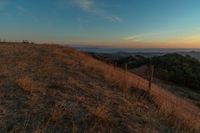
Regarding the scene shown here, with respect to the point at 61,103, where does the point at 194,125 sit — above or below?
below

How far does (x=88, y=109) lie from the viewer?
25.5 ft

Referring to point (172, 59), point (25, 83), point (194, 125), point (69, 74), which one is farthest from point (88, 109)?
point (172, 59)

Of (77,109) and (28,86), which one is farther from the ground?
(28,86)

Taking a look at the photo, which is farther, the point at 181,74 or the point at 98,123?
the point at 181,74

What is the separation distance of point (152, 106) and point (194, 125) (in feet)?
5.75

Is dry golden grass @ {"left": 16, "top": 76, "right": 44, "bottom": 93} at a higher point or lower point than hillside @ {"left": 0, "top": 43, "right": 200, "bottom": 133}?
higher

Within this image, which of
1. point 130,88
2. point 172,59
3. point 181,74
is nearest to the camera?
point 130,88

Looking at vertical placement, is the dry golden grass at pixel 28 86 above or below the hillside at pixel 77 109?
above

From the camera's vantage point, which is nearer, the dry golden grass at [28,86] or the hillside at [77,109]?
the hillside at [77,109]

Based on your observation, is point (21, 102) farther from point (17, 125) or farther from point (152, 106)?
point (152, 106)

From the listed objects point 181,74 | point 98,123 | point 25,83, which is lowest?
point 181,74

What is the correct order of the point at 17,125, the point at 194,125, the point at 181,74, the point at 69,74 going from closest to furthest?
the point at 17,125 → the point at 194,125 → the point at 69,74 → the point at 181,74

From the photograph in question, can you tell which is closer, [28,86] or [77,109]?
[77,109]

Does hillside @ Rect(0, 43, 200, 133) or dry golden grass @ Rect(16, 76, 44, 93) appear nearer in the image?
hillside @ Rect(0, 43, 200, 133)
